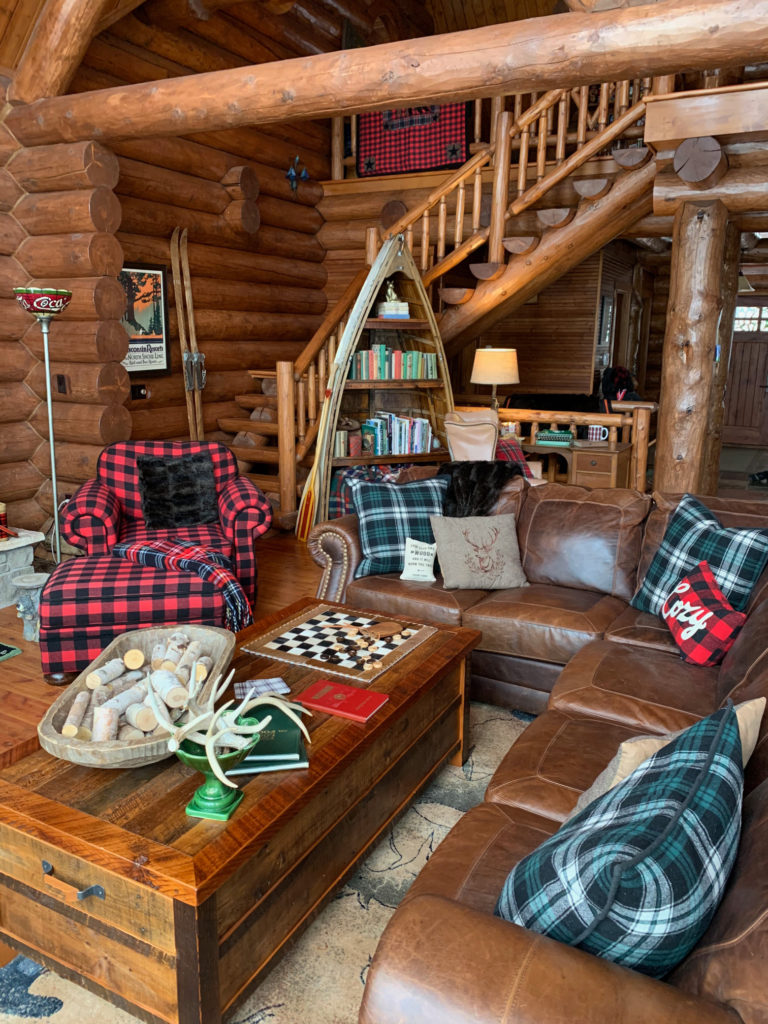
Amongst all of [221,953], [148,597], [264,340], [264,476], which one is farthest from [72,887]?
[264,340]

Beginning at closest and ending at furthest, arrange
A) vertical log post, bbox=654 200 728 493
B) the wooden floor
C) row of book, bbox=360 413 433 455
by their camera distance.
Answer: the wooden floor < vertical log post, bbox=654 200 728 493 < row of book, bbox=360 413 433 455

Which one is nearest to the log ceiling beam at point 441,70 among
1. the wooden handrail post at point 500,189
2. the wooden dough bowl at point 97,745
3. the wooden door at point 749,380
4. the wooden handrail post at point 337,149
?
the wooden handrail post at point 500,189

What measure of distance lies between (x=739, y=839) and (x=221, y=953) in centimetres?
103

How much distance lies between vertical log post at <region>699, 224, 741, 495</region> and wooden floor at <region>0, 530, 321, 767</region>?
9.63ft

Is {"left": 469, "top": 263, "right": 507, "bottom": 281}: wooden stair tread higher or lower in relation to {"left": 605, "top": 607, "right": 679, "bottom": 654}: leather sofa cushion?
higher

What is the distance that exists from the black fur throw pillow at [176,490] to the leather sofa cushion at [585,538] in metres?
1.75

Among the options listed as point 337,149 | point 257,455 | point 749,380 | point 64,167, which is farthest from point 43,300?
point 749,380

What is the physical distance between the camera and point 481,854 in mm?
1624

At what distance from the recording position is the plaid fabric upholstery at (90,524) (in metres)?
3.88

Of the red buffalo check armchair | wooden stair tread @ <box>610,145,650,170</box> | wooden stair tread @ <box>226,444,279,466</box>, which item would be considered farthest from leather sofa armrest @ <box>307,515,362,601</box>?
wooden stair tread @ <box>610,145,650,170</box>

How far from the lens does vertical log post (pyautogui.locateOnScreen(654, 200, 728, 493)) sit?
4859 mm

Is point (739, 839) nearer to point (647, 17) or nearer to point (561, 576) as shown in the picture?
point (561, 576)

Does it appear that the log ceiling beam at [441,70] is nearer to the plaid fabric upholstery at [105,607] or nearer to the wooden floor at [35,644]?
the plaid fabric upholstery at [105,607]

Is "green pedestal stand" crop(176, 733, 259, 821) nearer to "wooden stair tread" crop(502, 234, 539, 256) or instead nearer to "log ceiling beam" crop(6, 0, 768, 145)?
"log ceiling beam" crop(6, 0, 768, 145)
